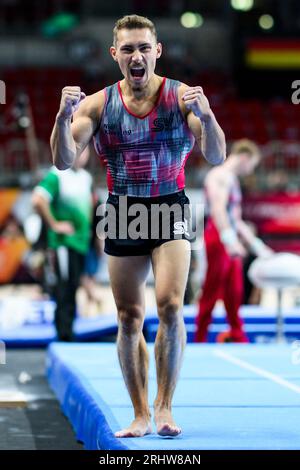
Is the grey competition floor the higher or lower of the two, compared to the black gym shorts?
lower

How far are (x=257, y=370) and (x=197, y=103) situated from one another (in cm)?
266

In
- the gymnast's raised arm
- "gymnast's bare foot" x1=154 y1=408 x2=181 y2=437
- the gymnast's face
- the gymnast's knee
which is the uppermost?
the gymnast's face

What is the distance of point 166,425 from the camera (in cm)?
387

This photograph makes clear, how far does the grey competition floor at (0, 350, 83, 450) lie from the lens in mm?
4945

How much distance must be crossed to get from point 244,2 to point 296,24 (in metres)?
1.17

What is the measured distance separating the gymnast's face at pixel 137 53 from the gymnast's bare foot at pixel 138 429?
1269 mm

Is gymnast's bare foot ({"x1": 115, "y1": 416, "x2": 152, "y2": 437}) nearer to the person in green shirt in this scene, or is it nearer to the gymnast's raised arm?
the gymnast's raised arm

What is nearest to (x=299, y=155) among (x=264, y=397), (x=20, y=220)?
(x=20, y=220)

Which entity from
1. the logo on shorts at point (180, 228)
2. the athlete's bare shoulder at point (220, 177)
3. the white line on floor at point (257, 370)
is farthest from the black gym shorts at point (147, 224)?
the athlete's bare shoulder at point (220, 177)

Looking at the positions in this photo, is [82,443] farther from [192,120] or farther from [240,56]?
[240,56]

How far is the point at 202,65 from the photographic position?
866 inches

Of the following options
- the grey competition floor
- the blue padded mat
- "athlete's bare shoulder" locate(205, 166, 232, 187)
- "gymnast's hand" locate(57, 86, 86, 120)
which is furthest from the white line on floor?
"gymnast's hand" locate(57, 86, 86, 120)

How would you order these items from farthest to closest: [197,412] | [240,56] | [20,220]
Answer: [240,56], [20,220], [197,412]

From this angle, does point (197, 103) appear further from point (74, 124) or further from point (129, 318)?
point (129, 318)
